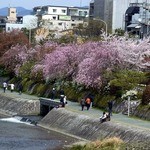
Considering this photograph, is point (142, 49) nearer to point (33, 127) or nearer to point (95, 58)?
point (95, 58)

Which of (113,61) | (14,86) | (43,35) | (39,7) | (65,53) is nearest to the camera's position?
(113,61)

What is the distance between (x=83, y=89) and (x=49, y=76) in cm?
960

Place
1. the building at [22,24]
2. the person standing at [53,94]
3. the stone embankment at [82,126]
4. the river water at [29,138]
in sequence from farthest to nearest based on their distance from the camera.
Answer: the building at [22,24] < the person standing at [53,94] < the river water at [29,138] < the stone embankment at [82,126]

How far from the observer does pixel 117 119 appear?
42094 millimetres

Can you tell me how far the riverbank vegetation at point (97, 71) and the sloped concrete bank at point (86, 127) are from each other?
503 centimetres

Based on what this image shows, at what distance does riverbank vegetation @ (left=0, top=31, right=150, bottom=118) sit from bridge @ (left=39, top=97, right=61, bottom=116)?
9.62 feet

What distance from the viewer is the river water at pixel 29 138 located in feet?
121

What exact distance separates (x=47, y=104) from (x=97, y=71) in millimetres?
5880

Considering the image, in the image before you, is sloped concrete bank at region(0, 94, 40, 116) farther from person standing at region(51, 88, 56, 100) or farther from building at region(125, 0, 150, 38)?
building at region(125, 0, 150, 38)

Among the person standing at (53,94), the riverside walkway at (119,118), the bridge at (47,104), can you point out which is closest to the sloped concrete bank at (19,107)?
the bridge at (47,104)

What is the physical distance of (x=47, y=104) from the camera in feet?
178

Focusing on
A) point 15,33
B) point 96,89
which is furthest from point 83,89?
point 15,33

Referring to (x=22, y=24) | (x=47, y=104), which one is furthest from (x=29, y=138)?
(x=22, y=24)

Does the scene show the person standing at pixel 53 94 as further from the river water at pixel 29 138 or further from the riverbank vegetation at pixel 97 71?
the river water at pixel 29 138
